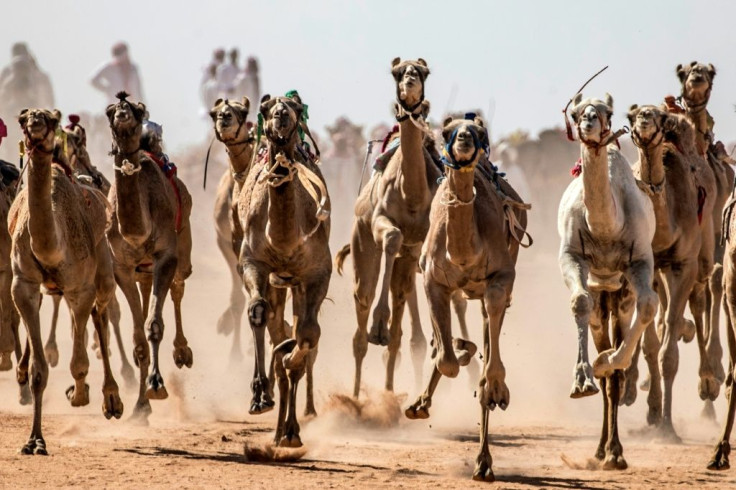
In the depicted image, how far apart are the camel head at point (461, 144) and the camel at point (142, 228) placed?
3.24 m

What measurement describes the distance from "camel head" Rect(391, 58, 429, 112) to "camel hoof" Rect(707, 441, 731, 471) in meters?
3.66

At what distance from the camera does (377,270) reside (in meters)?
15.0

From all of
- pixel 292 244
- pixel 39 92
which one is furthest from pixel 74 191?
pixel 39 92

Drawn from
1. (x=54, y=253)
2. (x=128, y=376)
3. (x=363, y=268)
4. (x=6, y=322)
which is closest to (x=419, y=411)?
(x=54, y=253)

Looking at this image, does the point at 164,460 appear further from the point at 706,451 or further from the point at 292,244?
the point at 706,451

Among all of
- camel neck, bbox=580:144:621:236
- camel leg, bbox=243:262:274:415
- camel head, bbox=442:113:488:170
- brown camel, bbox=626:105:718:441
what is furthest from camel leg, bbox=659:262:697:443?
camel leg, bbox=243:262:274:415

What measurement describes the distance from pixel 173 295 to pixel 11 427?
2247 millimetres

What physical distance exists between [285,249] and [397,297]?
3165mm

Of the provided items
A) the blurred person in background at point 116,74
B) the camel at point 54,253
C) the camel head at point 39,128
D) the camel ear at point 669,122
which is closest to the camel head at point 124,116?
the camel at point 54,253

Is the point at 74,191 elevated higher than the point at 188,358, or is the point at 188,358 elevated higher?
the point at 74,191

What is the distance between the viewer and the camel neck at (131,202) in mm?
13461

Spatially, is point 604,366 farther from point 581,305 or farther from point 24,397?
point 24,397

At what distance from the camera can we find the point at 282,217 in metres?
12.1

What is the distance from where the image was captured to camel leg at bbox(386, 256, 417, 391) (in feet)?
49.4
